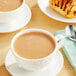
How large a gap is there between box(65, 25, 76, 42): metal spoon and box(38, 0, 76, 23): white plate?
5cm

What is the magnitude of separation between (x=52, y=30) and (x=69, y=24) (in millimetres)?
Answer: 112

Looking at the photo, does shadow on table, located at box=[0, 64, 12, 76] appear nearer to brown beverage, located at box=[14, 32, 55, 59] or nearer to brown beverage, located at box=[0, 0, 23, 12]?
brown beverage, located at box=[14, 32, 55, 59]

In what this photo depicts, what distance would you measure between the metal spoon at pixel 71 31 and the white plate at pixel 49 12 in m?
0.05

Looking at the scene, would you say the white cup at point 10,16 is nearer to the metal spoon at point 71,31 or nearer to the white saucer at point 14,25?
the white saucer at point 14,25

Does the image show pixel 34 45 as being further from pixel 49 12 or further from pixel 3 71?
pixel 49 12

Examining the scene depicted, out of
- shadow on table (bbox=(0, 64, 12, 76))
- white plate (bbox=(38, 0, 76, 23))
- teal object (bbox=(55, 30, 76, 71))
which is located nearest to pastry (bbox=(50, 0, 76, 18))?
white plate (bbox=(38, 0, 76, 23))

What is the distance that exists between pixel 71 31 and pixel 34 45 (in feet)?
0.95

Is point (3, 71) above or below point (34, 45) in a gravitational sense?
below

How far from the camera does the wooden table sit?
0.76 m

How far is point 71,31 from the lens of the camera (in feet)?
3.02

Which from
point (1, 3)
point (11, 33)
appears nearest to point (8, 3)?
point (1, 3)

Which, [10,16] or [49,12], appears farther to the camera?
[49,12]

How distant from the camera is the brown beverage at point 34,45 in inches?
26.6

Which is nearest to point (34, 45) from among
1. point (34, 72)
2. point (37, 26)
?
point (34, 72)
